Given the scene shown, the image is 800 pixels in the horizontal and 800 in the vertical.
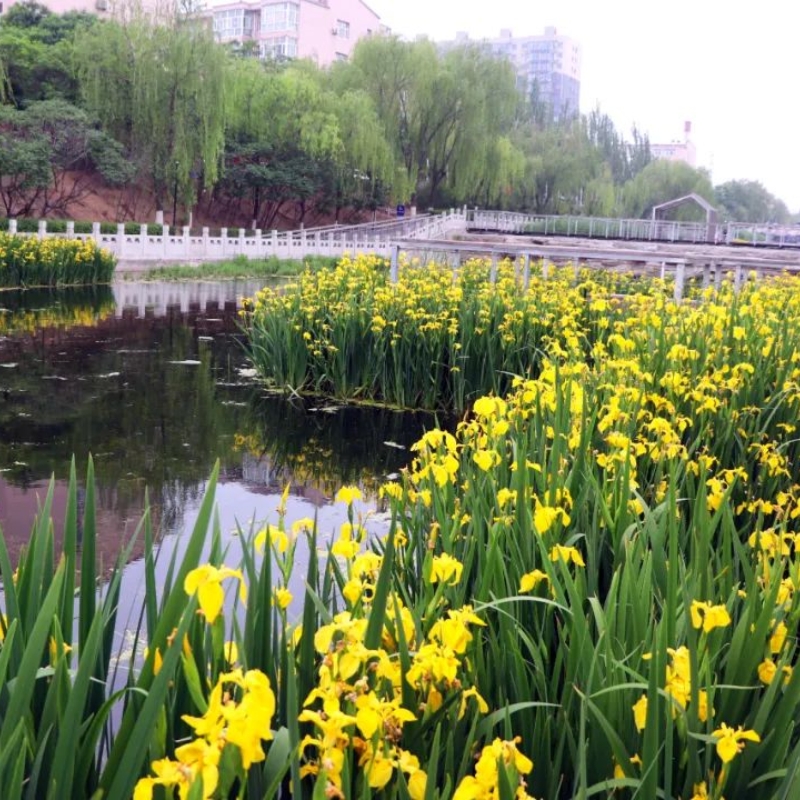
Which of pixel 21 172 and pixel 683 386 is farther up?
pixel 21 172

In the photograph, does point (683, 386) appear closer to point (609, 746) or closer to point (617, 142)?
point (609, 746)

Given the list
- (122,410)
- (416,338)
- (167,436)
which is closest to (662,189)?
(416,338)

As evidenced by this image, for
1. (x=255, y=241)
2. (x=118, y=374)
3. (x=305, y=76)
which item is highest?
(x=305, y=76)

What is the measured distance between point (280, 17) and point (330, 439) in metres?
56.6

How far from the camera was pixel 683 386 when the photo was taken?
→ 3.98 metres

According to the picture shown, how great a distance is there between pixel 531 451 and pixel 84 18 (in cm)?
3555

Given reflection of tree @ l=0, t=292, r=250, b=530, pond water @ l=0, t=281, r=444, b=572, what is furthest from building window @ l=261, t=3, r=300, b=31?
pond water @ l=0, t=281, r=444, b=572

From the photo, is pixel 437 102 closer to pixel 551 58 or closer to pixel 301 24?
pixel 301 24

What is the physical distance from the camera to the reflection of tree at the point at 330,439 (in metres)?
5.90

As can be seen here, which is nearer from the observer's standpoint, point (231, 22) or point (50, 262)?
point (50, 262)

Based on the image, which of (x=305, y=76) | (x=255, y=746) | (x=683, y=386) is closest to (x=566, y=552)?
(x=255, y=746)

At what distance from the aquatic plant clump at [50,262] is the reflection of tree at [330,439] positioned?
10135mm

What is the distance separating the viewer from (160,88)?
26.9 m

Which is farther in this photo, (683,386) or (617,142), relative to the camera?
(617,142)
